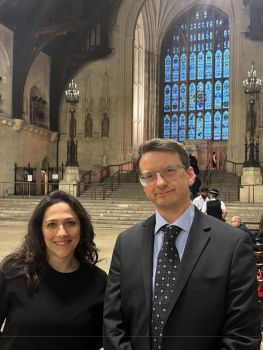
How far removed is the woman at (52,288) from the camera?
2.00 metres

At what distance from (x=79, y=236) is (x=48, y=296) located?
334 millimetres

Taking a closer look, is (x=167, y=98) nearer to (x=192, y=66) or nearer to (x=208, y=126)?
(x=192, y=66)

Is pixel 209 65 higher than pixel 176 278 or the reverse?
higher

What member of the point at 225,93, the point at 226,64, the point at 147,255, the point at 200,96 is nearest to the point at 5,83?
the point at 200,96

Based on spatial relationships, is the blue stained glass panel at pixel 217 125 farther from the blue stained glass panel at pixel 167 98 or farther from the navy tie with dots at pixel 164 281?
the navy tie with dots at pixel 164 281

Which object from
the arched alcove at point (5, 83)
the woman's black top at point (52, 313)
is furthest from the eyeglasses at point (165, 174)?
the arched alcove at point (5, 83)

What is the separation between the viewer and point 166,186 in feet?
6.04

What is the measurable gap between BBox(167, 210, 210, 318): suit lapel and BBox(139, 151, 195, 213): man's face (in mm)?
105

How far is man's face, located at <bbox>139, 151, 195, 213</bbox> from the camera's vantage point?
6.04 ft

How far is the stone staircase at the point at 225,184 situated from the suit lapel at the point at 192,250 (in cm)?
1784

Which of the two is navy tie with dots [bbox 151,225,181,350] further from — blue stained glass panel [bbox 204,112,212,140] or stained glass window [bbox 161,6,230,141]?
blue stained glass panel [bbox 204,112,212,140]

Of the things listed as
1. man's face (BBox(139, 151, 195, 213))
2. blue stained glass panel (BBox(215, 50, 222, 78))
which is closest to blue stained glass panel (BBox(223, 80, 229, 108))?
blue stained glass panel (BBox(215, 50, 222, 78))

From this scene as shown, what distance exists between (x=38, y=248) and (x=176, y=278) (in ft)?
2.55

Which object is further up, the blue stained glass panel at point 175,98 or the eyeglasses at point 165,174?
the blue stained glass panel at point 175,98
